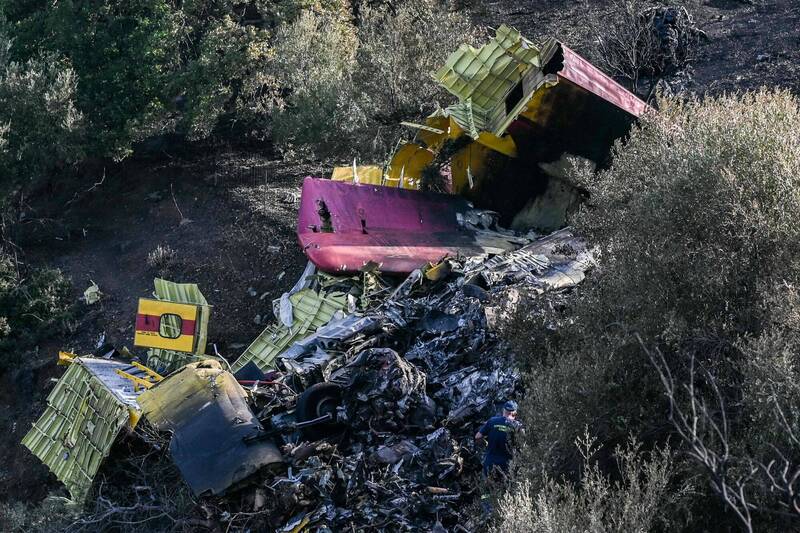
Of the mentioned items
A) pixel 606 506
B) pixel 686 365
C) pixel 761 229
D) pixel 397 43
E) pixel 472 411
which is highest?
pixel 397 43

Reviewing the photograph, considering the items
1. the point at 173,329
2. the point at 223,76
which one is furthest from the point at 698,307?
the point at 223,76

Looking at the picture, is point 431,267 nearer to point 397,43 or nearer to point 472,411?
point 472,411

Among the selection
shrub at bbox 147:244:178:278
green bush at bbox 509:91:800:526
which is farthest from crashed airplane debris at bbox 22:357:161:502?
green bush at bbox 509:91:800:526

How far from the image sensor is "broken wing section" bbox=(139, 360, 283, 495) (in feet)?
31.3

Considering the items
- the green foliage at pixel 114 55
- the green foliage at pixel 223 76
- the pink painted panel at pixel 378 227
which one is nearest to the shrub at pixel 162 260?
the green foliage at pixel 114 55

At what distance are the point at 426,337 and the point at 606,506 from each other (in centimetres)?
512

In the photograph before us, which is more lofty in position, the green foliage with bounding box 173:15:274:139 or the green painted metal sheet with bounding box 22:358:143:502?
the green foliage with bounding box 173:15:274:139

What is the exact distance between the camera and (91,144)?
18.3m

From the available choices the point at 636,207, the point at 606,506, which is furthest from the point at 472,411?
the point at 606,506

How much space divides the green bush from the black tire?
104 inches

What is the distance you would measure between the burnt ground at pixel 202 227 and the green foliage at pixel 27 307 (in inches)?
10.4

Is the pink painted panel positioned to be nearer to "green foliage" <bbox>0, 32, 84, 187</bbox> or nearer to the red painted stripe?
the red painted stripe

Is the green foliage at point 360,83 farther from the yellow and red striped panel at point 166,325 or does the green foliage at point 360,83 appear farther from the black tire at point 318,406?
the black tire at point 318,406

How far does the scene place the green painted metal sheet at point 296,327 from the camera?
13.0 metres
